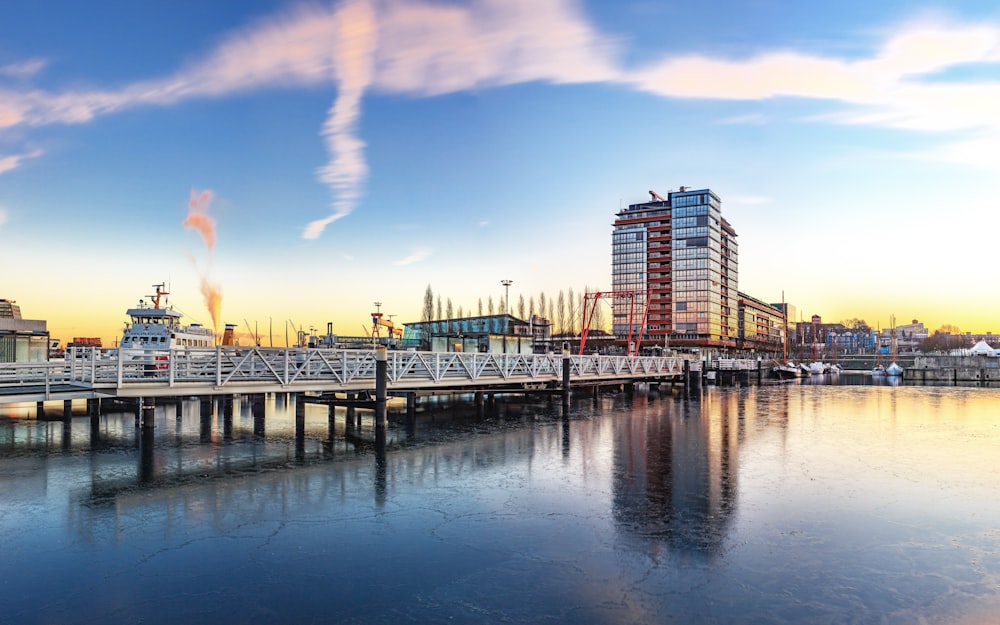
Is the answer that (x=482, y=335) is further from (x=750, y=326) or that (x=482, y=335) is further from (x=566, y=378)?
(x=750, y=326)

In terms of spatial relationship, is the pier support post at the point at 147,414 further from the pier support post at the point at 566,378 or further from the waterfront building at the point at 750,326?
the waterfront building at the point at 750,326

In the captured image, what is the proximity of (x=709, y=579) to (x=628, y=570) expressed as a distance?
1319 millimetres

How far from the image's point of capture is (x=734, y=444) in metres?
25.4

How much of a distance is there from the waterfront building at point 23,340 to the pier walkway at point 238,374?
1005 inches

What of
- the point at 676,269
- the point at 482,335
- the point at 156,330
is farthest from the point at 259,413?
the point at 676,269

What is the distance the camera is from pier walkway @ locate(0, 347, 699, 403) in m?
22.3

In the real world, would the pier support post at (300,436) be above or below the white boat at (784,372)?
above

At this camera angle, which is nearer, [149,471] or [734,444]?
[149,471]

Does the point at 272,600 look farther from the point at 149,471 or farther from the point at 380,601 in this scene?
the point at 149,471

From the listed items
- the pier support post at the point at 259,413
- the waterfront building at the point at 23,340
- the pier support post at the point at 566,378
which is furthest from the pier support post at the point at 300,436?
the waterfront building at the point at 23,340

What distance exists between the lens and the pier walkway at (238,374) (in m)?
22.3

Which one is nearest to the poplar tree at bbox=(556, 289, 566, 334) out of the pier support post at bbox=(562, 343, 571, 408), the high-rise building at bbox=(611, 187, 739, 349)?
the high-rise building at bbox=(611, 187, 739, 349)

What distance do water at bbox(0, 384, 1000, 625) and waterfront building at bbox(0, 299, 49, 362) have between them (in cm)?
3338

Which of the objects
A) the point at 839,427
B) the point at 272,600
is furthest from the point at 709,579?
the point at 839,427
